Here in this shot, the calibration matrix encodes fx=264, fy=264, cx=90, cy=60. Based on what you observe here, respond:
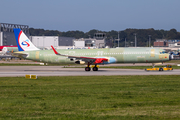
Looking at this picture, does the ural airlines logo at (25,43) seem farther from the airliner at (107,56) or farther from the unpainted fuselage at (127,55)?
the unpainted fuselage at (127,55)

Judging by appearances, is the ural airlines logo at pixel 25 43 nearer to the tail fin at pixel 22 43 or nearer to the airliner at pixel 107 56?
the tail fin at pixel 22 43

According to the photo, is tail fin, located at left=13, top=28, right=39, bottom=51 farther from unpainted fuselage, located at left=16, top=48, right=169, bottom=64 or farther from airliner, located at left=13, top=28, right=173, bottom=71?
unpainted fuselage, located at left=16, top=48, right=169, bottom=64

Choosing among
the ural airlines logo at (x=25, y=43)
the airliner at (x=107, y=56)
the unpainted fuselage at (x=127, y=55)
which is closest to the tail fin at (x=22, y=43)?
the ural airlines logo at (x=25, y=43)

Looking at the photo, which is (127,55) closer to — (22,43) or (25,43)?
(25,43)

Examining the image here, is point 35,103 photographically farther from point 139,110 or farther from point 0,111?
point 139,110

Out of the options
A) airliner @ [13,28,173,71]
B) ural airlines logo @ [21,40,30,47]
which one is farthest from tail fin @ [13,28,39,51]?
airliner @ [13,28,173,71]

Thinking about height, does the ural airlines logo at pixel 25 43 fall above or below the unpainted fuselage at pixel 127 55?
above

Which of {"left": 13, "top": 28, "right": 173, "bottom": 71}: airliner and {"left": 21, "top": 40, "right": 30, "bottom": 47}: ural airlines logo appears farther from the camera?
{"left": 21, "top": 40, "right": 30, "bottom": 47}: ural airlines logo

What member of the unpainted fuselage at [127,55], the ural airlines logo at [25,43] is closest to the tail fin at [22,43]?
the ural airlines logo at [25,43]

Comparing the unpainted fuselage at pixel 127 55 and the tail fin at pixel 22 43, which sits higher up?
the tail fin at pixel 22 43

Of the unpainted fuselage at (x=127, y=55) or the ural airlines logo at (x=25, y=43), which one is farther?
the ural airlines logo at (x=25, y=43)

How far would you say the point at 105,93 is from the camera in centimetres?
2041

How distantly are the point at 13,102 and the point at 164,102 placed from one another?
9.49 m

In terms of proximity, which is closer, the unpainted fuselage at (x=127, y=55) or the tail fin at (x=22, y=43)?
the unpainted fuselage at (x=127, y=55)
